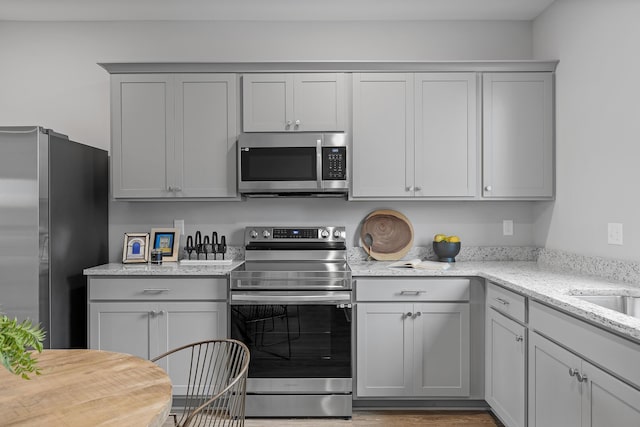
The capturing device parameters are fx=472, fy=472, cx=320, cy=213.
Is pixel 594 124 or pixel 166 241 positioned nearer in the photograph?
pixel 594 124

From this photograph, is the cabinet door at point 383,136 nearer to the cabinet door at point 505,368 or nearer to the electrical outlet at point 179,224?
the cabinet door at point 505,368

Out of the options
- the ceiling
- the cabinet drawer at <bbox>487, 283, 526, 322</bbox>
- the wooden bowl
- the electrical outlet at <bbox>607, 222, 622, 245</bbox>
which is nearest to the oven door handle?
the wooden bowl

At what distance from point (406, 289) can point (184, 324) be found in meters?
1.38

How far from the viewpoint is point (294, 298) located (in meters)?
2.79

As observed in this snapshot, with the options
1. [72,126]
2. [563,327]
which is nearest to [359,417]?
[563,327]

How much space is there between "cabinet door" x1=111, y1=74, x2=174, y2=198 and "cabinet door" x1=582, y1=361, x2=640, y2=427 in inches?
102

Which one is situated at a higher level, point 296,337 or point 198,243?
point 198,243

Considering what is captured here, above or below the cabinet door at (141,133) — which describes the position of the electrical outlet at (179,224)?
below

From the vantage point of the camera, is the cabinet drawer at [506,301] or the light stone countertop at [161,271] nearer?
the cabinet drawer at [506,301]

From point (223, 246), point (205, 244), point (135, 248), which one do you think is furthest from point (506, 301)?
point (135, 248)

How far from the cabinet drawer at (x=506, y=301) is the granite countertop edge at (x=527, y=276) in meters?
0.05

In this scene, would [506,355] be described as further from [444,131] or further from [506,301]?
[444,131]

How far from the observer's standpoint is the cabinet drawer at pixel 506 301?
2354 mm

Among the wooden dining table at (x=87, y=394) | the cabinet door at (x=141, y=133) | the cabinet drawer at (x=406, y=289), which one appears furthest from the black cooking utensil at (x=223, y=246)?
the wooden dining table at (x=87, y=394)
